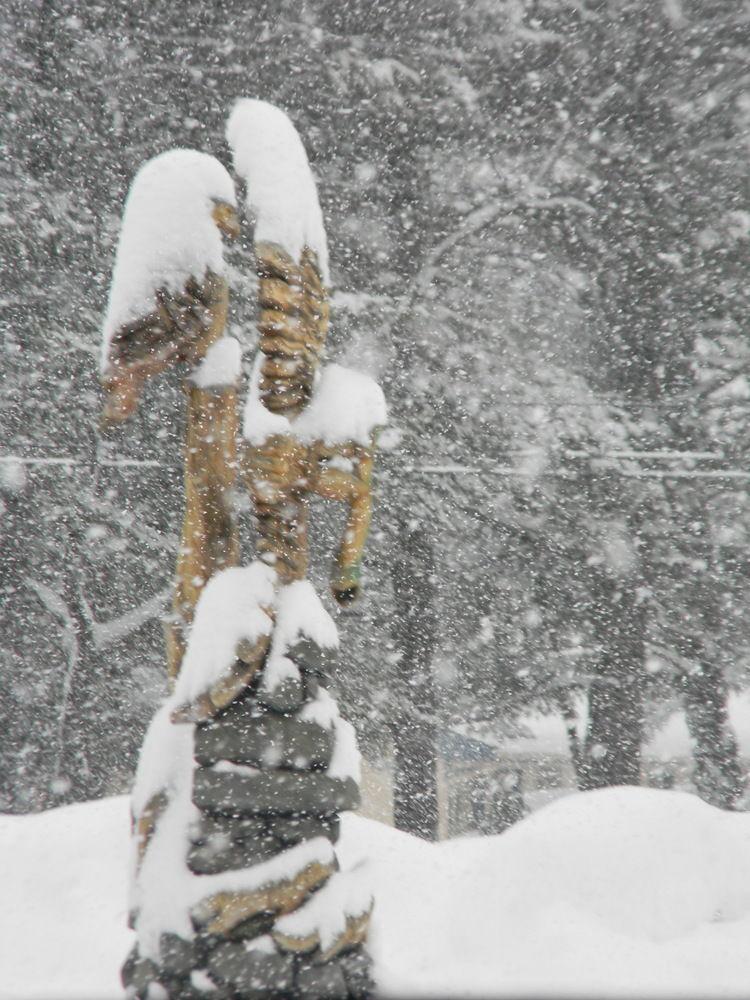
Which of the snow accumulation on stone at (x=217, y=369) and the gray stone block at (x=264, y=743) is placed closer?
the gray stone block at (x=264, y=743)

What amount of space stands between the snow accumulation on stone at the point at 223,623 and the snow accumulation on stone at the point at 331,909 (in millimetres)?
646

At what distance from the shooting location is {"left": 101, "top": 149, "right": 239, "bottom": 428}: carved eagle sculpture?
2.20 meters

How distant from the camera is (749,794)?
7.36 m

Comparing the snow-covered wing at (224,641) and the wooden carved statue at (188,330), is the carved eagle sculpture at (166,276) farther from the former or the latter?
the snow-covered wing at (224,641)

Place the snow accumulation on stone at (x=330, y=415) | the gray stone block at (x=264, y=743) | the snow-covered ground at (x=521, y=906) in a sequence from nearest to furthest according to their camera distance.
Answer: the gray stone block at (x=264, y=743), the snow accumulation on stone at (x=330, y=415), the snow-covered ground at (x=521, y=906)

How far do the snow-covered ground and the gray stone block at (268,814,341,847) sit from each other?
434 mm

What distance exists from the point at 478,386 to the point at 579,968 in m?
4.67

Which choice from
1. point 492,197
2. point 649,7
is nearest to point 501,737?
point 492,197

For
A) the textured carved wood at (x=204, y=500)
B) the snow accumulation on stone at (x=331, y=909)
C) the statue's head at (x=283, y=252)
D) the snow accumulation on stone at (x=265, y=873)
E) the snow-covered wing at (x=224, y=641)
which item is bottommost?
the snow accumulation on stone at (x=331, y=909)

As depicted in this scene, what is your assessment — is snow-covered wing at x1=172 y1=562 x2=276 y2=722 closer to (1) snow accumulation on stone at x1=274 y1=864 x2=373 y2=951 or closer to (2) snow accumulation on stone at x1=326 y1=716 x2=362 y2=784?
(2) snow accumulation on stone at x1=326 y1=716 x2=362 y2=784

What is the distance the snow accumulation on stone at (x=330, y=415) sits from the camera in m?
2.37

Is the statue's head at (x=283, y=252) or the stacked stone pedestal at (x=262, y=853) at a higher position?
the statue's head at (x=283, y=252)

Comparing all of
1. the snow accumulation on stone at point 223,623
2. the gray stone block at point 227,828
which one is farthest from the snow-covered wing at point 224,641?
the gray stone block at point 227,828

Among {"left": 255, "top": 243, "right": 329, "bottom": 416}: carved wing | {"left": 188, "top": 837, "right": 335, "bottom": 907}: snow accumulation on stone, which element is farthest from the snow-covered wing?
{"left": 255, "top": 243, "right": 329, "bottom": 416}: carved wing
